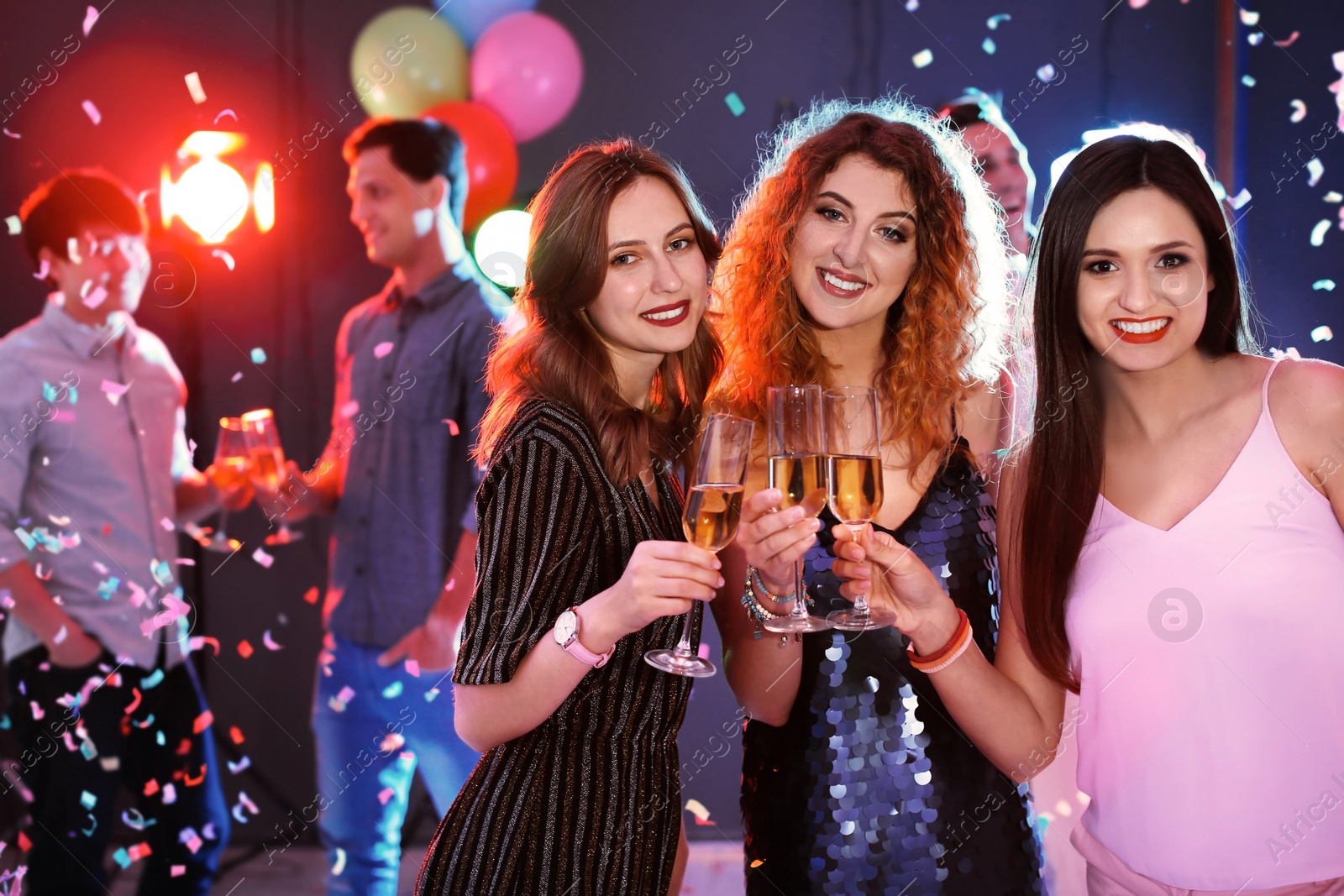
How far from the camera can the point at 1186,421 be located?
73.4 inches

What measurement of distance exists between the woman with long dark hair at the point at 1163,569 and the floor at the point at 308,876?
8.76ft

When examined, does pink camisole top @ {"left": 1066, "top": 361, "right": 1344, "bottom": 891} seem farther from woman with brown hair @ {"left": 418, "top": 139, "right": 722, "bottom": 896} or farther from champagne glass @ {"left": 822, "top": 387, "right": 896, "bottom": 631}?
woman with brown hair @ {"left": 418, "top": 139, "right": 722, "bottom": 896}

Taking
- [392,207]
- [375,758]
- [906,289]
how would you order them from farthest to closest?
1. [392,207]
2. [375,758]
3. [906,289]

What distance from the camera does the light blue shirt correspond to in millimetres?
3598

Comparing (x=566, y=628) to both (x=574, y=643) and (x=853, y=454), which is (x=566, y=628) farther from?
(x=853, y=454)

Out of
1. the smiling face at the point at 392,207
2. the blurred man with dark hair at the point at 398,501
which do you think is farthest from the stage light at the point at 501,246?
the smiling face at the point at 392,207

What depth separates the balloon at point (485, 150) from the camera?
15.1ft

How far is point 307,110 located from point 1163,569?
3962 millimetres

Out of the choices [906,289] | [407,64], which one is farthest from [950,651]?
[407,64]

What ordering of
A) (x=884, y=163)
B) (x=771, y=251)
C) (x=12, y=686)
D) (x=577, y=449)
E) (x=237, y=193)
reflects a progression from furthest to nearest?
(x=237, y=193) < (x=12, y=686) < (x=771, y=251) < (x=884, y=163) < (x=577, y=449)

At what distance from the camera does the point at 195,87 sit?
4.49 m

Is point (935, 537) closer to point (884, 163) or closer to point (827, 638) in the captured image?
point (827, 638)

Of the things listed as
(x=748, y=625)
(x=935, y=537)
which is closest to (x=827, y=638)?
(x=748, y=625)

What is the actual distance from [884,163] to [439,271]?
224 cm
